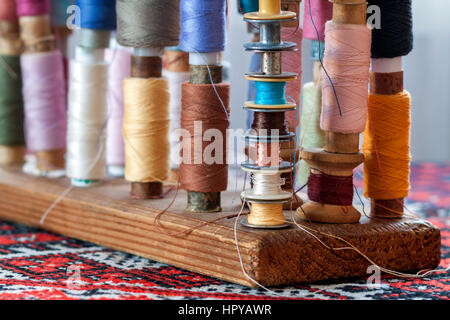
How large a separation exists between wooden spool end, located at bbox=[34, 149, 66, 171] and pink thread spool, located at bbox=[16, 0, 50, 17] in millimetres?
337

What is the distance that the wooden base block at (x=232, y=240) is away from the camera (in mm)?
1415

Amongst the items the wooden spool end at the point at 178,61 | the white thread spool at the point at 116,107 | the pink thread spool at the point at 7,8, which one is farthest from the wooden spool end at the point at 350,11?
the pink thread spool at the point at 7,8

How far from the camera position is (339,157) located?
1.49m

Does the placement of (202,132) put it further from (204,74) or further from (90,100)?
(90,100)

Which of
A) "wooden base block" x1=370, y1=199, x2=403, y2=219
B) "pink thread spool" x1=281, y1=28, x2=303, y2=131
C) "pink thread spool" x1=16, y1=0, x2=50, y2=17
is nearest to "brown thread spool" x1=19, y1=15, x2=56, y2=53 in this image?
"pink thread spool" x1=16, y1=0, x2=50, y2=17

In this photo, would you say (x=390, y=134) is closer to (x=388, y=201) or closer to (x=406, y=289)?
(x=388, y=201)

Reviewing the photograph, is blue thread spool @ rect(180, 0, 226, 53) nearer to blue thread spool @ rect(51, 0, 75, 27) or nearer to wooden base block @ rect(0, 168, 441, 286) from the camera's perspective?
wooden base block @ rect(0, 168, 441, 286)

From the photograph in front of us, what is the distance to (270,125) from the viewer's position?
144 centimetres

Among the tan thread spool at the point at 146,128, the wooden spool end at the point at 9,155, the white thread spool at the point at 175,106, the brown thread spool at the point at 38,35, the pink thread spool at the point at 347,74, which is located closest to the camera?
the pink thread spool at the point at 347,74

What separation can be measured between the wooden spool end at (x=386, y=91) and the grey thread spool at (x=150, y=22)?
1.32 ft

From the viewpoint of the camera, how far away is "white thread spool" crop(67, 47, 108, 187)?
1.88m

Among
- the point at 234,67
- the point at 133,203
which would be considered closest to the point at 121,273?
the point at 133,203

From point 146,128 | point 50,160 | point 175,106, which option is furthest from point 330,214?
point 50,160

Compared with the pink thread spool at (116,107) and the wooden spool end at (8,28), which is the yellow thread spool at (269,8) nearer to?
the pink thread spool at (116,107)
